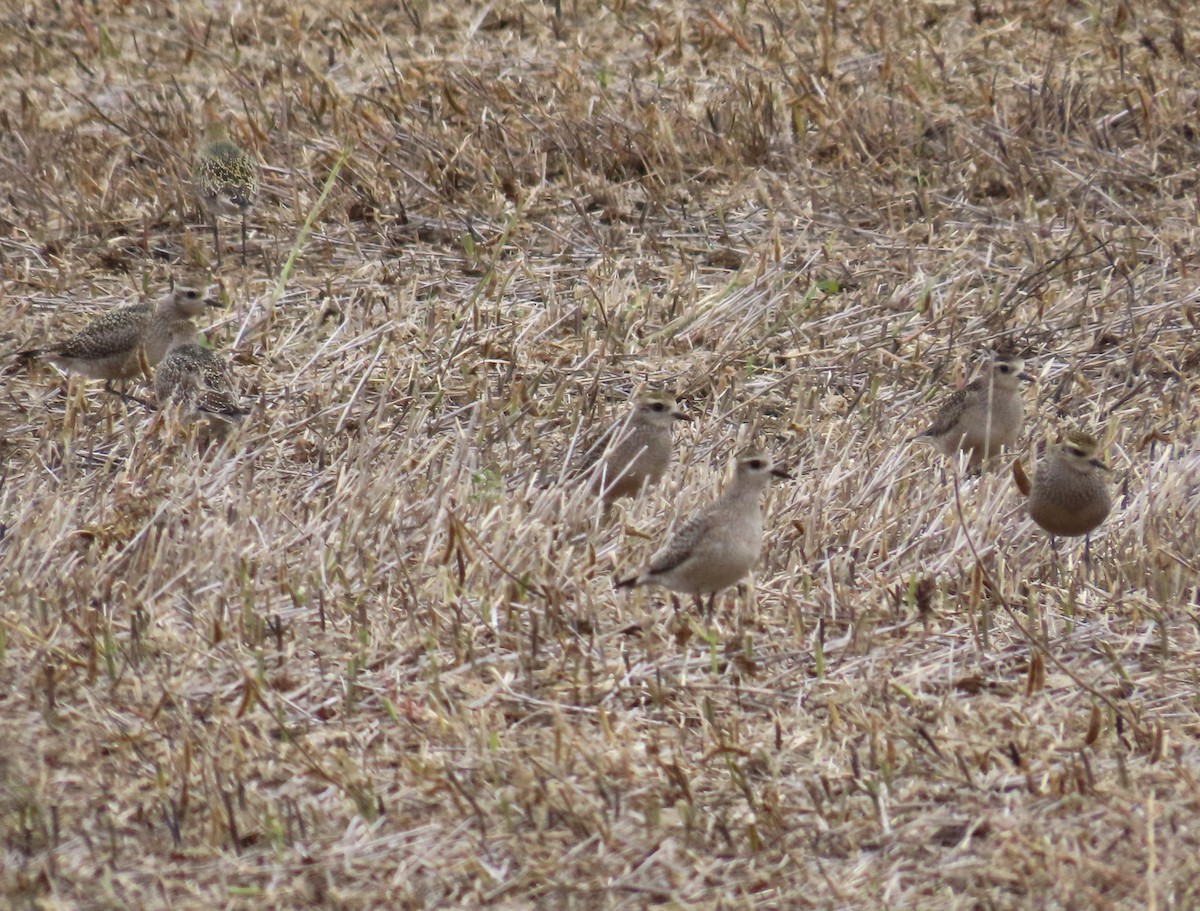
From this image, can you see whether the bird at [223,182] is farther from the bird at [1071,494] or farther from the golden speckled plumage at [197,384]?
the bird at [1071,494]

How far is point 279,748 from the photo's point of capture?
5285 mm

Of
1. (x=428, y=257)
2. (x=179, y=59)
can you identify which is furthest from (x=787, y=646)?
(x=179, y=59)

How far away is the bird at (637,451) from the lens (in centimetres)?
762

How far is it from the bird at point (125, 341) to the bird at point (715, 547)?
11.6 ft

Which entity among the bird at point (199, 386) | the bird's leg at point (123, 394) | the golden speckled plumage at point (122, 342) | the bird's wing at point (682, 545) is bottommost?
the bird's leg at point (123, 394)

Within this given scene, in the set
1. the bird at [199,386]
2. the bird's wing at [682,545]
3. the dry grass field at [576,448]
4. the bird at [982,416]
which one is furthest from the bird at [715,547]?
the bird at [199,386]

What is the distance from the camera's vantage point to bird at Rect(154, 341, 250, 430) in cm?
815

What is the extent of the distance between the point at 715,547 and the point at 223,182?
17.5ft

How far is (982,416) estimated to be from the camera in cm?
804

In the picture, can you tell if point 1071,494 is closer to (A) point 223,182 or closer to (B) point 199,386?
(B) point 199,386

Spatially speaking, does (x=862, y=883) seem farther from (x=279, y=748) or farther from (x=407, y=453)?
(x=407, y=453)

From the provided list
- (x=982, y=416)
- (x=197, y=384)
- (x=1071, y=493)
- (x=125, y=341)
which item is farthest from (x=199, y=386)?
(x=1071, y=493)

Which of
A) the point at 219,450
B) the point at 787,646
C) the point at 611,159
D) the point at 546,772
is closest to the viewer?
the point at 546,772

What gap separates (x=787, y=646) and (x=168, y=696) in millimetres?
2062
